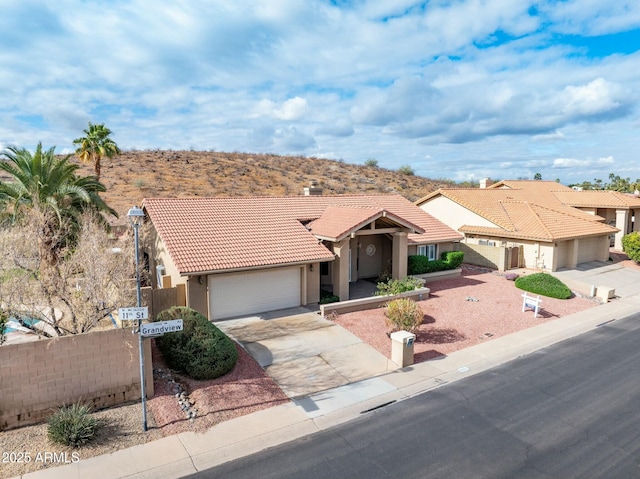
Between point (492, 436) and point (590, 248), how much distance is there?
26.9m

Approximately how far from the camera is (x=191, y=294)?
17281 millimetres

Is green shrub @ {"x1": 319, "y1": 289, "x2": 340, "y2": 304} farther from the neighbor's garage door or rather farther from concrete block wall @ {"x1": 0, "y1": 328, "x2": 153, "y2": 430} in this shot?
the neighbor's garage door

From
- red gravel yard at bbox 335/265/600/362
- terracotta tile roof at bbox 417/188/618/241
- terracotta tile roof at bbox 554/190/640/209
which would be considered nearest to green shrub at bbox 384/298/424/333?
red gravel yard at bbox 335/265/600/362

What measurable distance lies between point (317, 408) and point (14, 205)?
16.7 m

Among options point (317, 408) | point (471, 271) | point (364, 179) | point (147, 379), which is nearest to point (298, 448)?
point (317, 408)

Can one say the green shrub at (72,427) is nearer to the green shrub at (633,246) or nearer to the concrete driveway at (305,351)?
the concrete driveway at (305,351)

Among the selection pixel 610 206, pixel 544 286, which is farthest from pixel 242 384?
pixel 610 206

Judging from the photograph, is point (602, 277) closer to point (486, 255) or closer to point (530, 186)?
point (486, 255)

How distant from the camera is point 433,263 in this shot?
83.9 feet

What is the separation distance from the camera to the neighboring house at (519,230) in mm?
28344

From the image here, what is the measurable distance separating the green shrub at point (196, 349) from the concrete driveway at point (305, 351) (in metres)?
1.57

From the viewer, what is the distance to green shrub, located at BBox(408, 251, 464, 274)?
24734 millimetres

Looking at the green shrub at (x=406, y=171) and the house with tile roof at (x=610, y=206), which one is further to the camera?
the green shrub at (x=406, y=171)

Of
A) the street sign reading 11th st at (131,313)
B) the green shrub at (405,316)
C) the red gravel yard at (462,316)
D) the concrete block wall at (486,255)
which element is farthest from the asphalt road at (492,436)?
the concrete block wall at (486,255)
